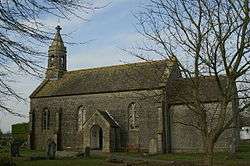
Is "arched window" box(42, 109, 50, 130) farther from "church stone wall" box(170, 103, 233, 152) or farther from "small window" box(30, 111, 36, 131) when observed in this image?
"church stone wall" box(170, 103, 233, 152)

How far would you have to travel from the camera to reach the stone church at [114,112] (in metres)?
37.3

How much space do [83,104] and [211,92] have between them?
14.8m

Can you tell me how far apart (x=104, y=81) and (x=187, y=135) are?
11.7 metres

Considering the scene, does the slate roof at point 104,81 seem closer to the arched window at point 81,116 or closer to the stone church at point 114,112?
the stone church at point 114,112

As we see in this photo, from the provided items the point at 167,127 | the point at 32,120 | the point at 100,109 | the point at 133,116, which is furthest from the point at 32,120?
the point at 167,127

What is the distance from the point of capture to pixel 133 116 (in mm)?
40062

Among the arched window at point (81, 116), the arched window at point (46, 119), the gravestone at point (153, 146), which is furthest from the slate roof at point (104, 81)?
the gravestone at point (153, 146)

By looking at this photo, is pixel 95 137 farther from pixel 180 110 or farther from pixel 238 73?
pixel 238 73

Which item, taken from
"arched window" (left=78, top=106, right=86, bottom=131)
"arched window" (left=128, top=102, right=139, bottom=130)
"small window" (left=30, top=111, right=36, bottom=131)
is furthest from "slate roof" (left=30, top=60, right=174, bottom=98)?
"small window" (left=30, top=111, right=36, bottom=131)

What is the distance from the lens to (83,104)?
43.1 meters

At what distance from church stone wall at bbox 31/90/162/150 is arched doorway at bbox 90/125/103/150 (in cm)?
137

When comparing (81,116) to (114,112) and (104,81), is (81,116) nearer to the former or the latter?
(114,112)

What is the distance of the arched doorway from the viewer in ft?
134

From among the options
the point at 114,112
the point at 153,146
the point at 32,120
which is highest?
the point at 114,112
